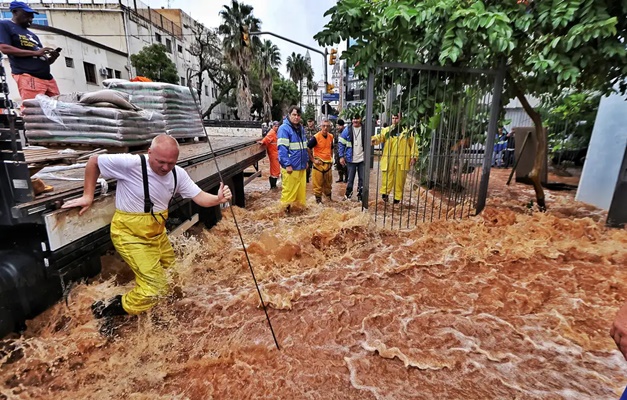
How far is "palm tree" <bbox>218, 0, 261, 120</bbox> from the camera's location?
1062 inches

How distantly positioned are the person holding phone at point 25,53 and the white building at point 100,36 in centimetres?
984

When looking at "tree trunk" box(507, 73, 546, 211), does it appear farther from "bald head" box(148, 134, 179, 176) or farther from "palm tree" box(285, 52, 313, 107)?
"palm tree" box(285, 52, 313, 107)

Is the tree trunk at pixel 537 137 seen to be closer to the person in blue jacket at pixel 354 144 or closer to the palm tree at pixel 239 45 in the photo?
the person in blue jacket at pixel 354 144

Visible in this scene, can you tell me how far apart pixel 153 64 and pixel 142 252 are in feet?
75.4

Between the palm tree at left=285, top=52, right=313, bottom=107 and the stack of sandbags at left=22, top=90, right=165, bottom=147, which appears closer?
the stack of sandbags at left=22, top=90, right=165, bottom=147

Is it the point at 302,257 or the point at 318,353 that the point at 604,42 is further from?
the point at 318,353

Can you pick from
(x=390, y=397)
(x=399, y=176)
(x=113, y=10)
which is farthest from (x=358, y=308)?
(x=113, y=10)

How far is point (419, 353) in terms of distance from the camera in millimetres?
2676

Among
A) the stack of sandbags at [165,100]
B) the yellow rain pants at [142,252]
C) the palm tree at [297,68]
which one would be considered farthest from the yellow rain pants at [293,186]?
the palm tree at [297,68]

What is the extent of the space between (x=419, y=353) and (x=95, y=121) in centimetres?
396

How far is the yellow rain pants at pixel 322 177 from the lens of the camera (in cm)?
690

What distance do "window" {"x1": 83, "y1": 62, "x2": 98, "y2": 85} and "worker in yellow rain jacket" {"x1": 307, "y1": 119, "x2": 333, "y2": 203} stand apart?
737 inches

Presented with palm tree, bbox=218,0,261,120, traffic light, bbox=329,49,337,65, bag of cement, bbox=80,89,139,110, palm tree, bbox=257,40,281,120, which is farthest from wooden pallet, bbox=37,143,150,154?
palm tree, bbox=257,40,281,120

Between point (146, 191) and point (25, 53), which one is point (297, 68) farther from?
point (146, 191)
